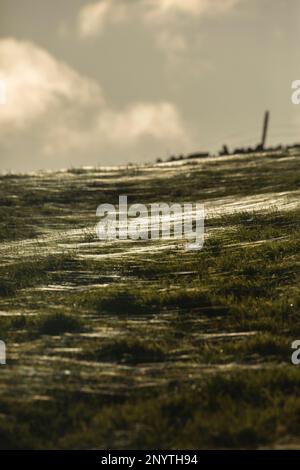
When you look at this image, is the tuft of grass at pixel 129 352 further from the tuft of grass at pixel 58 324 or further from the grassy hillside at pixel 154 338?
the tuft of grass at pixel 58 324

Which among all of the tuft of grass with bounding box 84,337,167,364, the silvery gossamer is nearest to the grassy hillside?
the tuft of grass with bounding box 84,337,167,364

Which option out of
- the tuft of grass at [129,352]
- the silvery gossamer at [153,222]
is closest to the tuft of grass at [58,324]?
the tuft of grass at [129,352]

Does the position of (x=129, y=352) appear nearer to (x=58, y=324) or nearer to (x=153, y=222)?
(x=58, y=324)

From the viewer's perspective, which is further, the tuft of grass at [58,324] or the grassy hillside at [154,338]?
the tuft of grass at [58,324]

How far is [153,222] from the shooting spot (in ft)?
80.5

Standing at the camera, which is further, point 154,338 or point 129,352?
point 154,338

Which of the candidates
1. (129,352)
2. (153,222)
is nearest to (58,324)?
(129,352)

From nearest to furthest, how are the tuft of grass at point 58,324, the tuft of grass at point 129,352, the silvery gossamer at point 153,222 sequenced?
the tuft of grass at point 129,352
the tuft of grass at point 58,324
the silvery gossamer at point 153,222

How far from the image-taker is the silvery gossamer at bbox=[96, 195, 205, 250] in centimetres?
2111

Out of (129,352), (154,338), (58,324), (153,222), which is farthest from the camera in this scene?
(153,222)

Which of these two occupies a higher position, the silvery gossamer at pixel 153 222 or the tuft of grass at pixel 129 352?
the silvery gossamer at pixel 153 222

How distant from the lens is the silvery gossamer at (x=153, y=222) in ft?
69.3

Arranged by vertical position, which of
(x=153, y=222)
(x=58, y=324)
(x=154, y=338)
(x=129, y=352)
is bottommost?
(x=129, y=352)

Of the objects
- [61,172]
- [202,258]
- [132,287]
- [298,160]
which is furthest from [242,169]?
[132,287]
